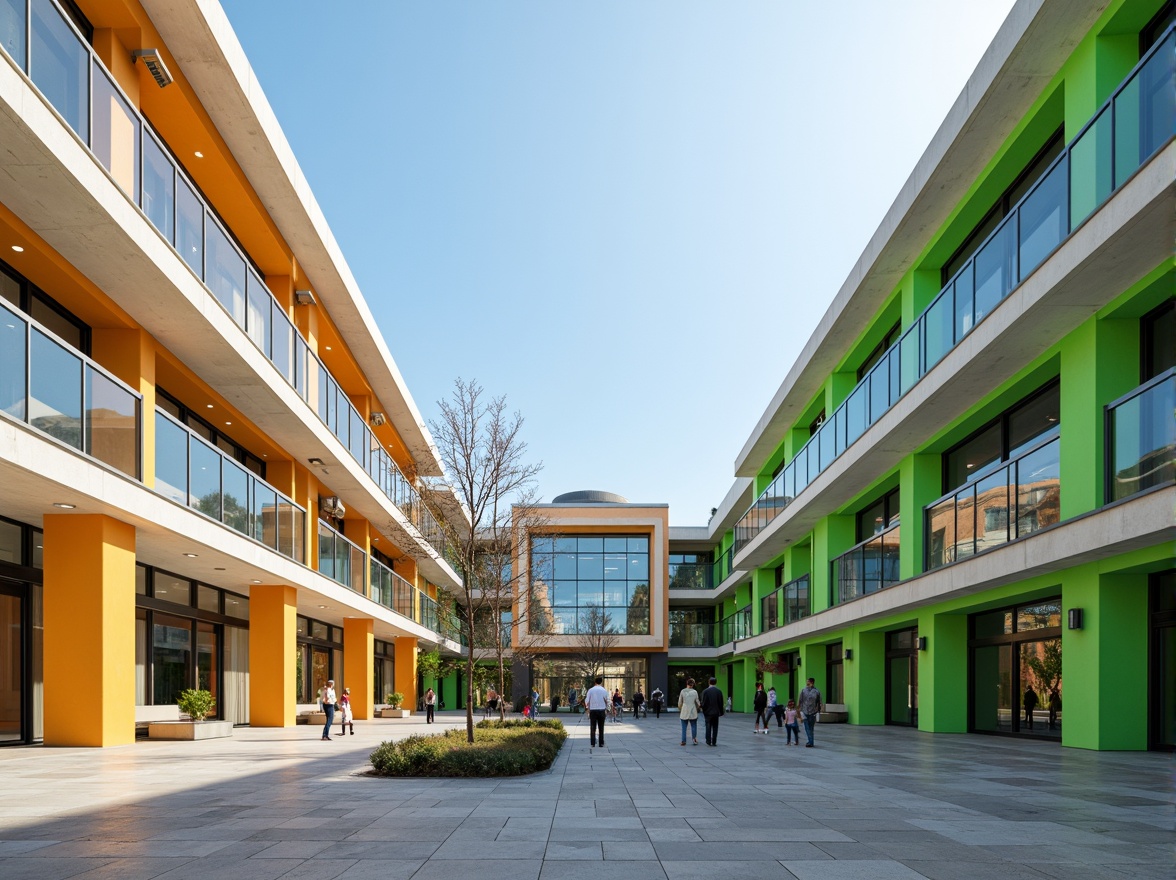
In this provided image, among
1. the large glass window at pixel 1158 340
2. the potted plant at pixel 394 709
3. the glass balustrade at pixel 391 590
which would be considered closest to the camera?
the large glass window at pixel 1158 340

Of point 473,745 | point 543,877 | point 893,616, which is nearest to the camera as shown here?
point 543,877

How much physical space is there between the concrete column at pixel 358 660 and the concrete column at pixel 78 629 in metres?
20.2

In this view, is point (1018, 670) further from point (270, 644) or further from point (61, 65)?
point (61, 65)

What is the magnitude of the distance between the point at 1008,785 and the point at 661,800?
15.1ft

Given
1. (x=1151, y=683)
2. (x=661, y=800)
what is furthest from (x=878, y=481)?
(x=661, y=800)

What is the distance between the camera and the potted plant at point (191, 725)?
21.4 metres

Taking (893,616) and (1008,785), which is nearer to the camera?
(1008,785)

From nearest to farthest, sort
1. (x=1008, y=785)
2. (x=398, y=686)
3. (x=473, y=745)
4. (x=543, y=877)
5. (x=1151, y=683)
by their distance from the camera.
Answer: (x=543, y=877), (x=1008, y=785), (x=473, y=745), (x=1151, y=683), (x=398, y=686)

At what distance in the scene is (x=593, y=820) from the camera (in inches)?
404

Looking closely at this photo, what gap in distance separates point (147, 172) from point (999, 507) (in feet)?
53.3

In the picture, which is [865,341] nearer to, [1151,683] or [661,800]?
[1151,683]

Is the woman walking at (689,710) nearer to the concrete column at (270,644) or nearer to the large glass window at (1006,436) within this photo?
the large glass window at (1006,436)

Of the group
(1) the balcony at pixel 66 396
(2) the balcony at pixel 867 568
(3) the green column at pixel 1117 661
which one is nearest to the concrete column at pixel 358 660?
(2) the balcony at pixel 867 568

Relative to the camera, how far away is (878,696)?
31391 mm
